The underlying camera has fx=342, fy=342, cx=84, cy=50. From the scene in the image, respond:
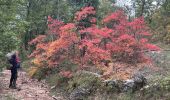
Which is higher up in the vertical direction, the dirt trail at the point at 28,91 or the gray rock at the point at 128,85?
the gray rock at the point at 128,85

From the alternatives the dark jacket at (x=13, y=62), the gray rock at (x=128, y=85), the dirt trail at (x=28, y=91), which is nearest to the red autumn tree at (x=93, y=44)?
the dirt trail at (x=28, y=91)

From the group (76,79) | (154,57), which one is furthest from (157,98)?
(154,57)

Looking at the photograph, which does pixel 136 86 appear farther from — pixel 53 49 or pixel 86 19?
pixel 86 19

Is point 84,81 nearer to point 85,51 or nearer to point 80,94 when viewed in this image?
point 80,94

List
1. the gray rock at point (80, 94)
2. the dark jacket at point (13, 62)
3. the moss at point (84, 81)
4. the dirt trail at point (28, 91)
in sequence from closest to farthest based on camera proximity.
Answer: the gray rock at point (80, 94)
the moss at point (84, 81)
the dirt trail at point (28, 91)
the dark jacket at point (13, 62)

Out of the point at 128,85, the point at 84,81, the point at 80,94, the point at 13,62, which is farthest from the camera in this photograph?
the point at 13,62

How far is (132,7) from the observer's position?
46938mm

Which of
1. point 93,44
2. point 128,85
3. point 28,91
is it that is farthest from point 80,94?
point 93,44

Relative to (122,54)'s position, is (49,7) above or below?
above

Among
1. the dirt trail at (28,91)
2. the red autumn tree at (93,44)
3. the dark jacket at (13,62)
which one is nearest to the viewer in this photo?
the dirt trail at (28,91)

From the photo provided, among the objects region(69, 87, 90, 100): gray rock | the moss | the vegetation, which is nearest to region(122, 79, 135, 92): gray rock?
the vegetation

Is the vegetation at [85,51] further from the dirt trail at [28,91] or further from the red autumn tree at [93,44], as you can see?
the dirt trail at [28,91]

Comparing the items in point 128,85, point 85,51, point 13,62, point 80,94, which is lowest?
point 80,94

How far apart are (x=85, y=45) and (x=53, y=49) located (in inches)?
78.0
